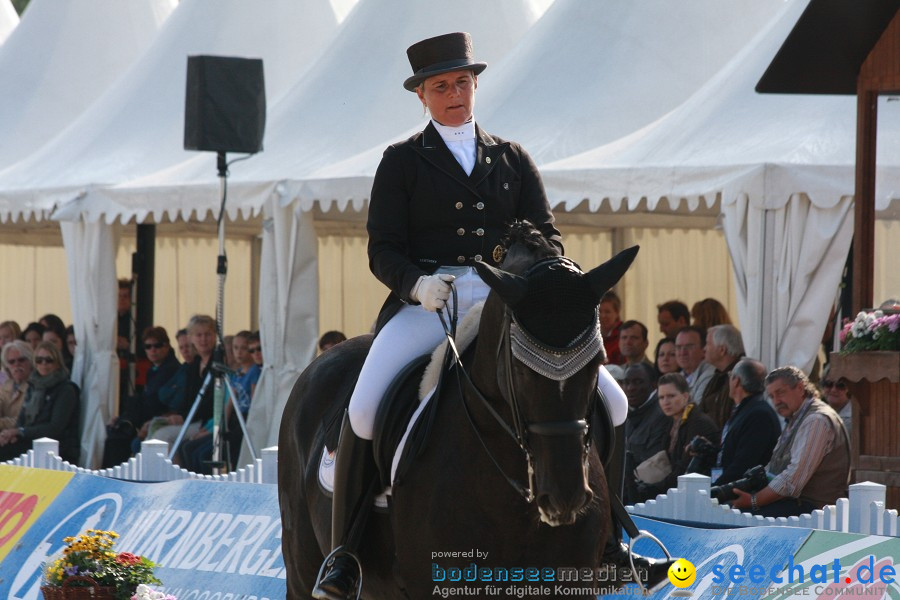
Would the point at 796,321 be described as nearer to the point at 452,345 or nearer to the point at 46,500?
the point at 46,500

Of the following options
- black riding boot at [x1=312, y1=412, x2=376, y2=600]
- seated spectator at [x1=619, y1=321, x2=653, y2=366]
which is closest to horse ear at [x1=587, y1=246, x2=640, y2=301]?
black riding boot at [x1=312, y1=412, x2=376, y2=600]

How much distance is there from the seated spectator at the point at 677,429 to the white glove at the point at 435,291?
182 inches

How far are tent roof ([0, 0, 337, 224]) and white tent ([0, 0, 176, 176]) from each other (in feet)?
6.30

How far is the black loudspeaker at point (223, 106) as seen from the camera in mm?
12883

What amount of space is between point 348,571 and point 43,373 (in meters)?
10.3

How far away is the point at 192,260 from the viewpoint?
20.9 meters

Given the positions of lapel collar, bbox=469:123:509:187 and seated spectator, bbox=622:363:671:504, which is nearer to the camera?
lapel collar, bbox=469:123:509:187

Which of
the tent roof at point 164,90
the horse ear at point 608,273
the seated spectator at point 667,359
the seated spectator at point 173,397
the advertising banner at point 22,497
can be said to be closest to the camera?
the horse ear at point 608,273

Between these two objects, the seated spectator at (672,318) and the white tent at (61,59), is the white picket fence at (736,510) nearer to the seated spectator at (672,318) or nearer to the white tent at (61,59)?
the seated spectator at (672,318)

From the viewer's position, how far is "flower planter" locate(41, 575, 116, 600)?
749 cm

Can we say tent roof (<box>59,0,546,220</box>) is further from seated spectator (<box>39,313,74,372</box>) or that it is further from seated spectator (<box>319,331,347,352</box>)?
seated spectator (<box>39,313,74,372</box>)

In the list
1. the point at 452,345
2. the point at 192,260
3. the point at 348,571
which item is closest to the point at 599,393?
the point at 452,345

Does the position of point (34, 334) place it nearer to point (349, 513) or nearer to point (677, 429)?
point (677, 429)

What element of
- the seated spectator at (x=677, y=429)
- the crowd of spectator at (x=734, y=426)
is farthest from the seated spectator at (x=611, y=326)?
the seated spectator at (x=677, y=429)
